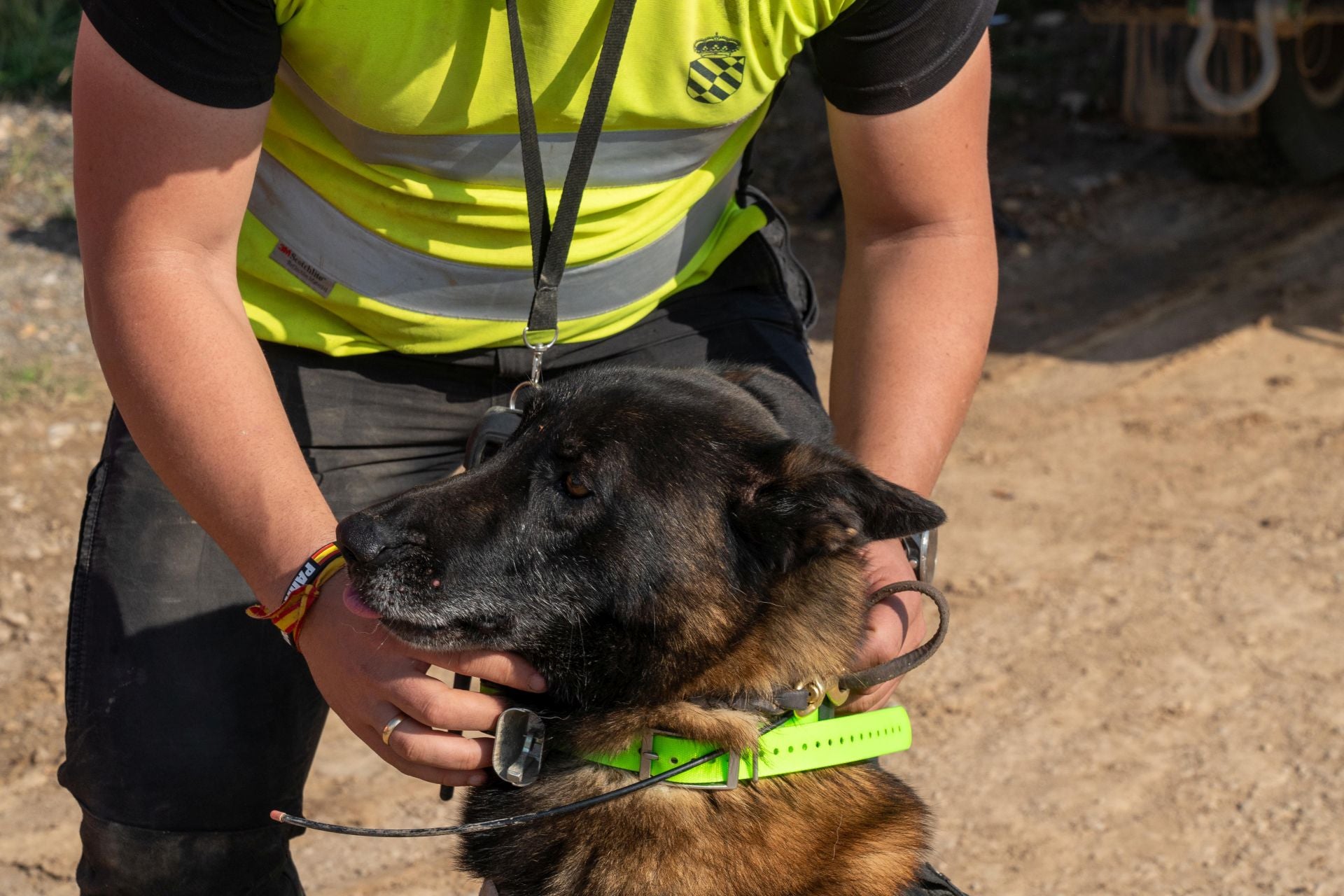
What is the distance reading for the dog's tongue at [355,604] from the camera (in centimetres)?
182

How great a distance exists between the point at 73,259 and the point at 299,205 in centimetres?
401

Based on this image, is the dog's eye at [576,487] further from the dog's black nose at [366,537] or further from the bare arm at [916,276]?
the bare arm at [916,276]

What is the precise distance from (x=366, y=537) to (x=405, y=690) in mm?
219

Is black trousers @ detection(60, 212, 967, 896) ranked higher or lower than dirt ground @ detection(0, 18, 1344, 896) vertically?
higher

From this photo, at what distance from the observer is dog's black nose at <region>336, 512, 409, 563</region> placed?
1787 millimetres

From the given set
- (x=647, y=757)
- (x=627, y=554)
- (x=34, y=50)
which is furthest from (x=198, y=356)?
(x=34, y=50)

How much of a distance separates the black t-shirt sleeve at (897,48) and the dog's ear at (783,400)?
0.50 meters

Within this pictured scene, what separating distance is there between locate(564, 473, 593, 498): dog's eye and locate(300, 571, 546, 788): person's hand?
260mm

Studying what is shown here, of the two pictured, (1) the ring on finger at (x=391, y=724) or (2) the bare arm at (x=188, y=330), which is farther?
(2) the bare arm at (x=188, y=330)

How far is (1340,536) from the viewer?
4277mm

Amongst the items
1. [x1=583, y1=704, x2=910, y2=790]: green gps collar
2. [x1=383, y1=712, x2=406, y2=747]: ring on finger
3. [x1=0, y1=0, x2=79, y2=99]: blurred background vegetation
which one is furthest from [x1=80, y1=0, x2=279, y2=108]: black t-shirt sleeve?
[x1=0, y1=0, x2=79, y2=99]: blurred background vegetation

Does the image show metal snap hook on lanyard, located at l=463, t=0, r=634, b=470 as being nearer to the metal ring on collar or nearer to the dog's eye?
the metal ring on collar

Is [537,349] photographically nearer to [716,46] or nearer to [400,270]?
[400,270]

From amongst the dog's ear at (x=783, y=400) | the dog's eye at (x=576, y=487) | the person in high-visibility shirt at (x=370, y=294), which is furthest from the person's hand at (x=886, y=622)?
the dog's eye at (x=576, y=487)
